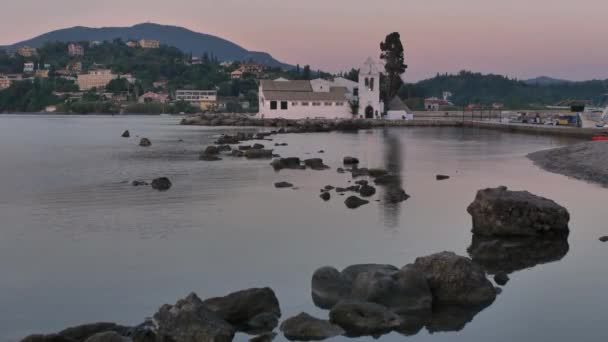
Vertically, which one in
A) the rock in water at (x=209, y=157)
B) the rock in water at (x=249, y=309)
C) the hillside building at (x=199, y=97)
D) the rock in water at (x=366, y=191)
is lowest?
the rock in water at (x=249, y=309)

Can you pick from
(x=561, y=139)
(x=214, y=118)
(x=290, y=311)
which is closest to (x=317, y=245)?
(x=290, y=311)

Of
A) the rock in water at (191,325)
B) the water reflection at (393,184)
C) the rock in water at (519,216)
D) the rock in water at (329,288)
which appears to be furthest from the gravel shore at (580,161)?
the rock in water at (191,325)

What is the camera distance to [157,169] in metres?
34.3

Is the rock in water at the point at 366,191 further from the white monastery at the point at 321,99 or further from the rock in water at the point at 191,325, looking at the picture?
the white monastery at the point at 321,99

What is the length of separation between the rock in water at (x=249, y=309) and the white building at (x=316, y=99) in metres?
79.2

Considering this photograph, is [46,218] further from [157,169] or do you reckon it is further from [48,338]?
[157,169]

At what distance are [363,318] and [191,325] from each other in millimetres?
2730

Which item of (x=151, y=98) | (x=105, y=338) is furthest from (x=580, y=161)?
(x=151, y=98)

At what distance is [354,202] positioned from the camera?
21359 millimetres

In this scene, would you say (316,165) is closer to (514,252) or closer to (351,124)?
(514,252)

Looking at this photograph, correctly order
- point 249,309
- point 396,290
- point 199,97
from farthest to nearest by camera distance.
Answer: point 199,97, point 396,290, point 249,309

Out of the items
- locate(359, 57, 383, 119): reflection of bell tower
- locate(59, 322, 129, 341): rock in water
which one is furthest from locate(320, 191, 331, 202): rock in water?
locate(359, 57, 383, 119): reflection of bell tower

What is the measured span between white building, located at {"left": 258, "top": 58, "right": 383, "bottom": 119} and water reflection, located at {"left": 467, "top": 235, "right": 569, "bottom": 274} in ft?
240

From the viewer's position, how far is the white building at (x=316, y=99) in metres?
89.4
